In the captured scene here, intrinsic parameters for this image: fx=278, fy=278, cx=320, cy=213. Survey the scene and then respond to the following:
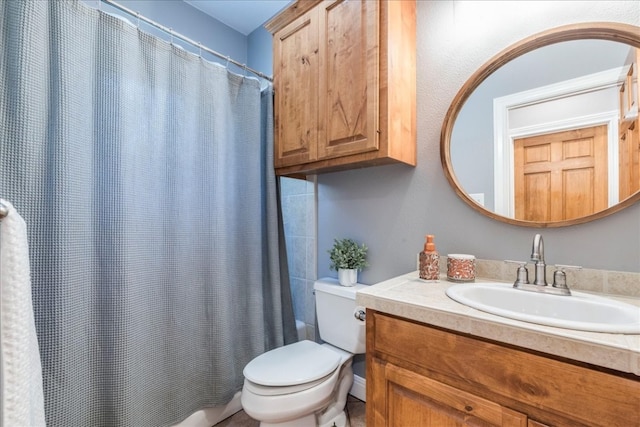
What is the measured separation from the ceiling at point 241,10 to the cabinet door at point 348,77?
0.90 meters

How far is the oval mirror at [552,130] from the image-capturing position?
3.06 ft

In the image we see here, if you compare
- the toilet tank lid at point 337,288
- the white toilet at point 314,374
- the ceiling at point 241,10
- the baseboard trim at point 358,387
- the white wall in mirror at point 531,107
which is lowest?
the baseboard trim at point 358,387

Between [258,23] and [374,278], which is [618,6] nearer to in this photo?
[374,278]

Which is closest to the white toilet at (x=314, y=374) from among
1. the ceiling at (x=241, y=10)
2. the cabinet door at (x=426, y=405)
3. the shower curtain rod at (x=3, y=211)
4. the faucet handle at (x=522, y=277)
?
the cabinet door at (x=426, y=405)

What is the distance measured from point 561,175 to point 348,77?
94cm

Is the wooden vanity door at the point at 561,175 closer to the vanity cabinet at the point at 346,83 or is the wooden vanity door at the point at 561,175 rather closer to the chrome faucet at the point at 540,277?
the chrome faucet at the point at 540,277

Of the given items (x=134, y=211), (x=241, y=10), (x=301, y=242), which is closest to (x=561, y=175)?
(x=301, y=242)

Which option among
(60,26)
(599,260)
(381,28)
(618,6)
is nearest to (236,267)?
(60,26)

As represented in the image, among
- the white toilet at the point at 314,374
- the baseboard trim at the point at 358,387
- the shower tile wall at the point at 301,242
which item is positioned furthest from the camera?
the shower tile wall at the point at 301,242

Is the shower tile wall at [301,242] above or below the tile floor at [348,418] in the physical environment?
above

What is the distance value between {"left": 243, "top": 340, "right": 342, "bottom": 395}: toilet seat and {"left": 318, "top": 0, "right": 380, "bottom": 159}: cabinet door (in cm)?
99

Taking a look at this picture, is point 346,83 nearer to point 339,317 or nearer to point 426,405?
point 339,317

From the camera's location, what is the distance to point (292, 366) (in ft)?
4.19

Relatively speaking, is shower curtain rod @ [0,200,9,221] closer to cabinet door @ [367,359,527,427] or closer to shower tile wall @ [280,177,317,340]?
cabinet door @ [367,359,527,427]
